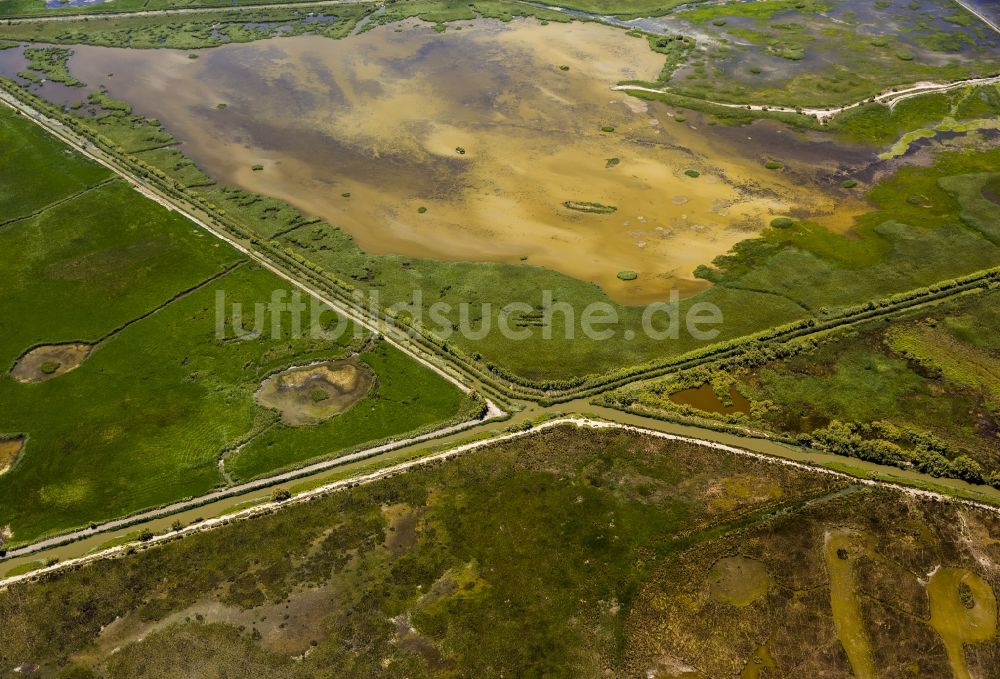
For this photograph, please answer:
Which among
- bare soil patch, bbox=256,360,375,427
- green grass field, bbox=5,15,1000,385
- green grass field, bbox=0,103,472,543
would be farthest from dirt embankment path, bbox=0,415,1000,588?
green grass field, bbox=5,15,1000,385

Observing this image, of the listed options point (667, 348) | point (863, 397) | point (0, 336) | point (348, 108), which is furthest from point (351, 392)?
point (348, 108)

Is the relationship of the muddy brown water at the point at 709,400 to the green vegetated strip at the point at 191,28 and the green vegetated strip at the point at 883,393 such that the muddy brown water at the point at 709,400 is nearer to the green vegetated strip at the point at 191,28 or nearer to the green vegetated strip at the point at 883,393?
the green vegetated strip at the point at 883,393

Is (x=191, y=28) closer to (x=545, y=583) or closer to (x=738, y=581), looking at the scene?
(x=545, y=583)

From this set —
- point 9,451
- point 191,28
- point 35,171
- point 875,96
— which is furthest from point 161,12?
point 875,96

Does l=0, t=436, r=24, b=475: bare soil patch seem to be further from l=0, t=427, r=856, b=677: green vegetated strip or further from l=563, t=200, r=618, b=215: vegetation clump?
l=563, t=200, r=618, b=215: vegetation clump

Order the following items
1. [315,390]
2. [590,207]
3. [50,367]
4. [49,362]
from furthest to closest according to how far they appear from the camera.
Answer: [590,207] → [49,362] → [50,367] → [315,390]

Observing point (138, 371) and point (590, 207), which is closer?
point (138, 371)

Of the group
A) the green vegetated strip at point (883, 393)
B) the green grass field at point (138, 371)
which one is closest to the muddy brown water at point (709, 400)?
the green vegetated strip at point (883, 393)

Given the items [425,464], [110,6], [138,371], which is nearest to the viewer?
[425,464]
